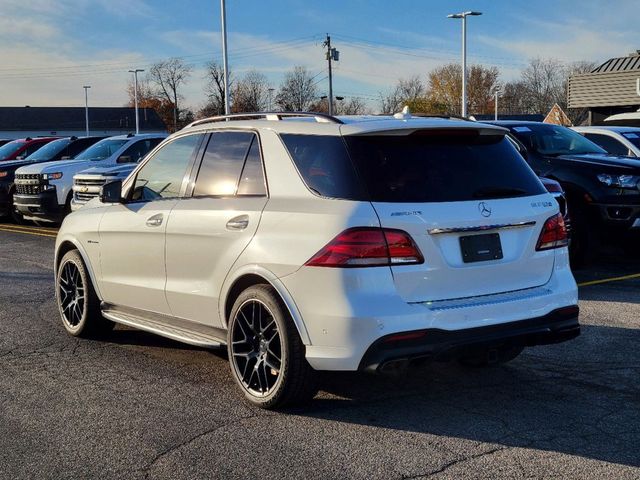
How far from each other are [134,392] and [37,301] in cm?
380

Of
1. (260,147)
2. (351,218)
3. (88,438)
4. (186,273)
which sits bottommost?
(88,438)

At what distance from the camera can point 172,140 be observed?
6.09 metres

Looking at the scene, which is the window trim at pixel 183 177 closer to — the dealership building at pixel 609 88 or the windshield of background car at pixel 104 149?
the windshield of background car at pixel 104 149

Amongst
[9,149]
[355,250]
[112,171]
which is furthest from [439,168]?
[9,149]

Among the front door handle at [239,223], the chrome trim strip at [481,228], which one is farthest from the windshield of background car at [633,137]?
the front door handle at [239,223]

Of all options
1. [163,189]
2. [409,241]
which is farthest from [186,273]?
[409,241]

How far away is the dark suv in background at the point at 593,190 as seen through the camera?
32.3ft

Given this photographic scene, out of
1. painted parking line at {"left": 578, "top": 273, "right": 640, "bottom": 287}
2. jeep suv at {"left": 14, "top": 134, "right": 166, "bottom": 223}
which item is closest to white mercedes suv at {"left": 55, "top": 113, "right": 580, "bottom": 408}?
painted parking line at {"left": 578, "top": 273, "right": 640, "bottom": 287}

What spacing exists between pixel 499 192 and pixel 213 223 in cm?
179

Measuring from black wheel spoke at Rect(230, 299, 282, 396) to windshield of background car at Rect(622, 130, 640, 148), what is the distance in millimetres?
9551

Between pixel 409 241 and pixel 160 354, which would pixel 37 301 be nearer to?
pixel 160 354

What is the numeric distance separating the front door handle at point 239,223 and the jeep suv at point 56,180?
10861 mm

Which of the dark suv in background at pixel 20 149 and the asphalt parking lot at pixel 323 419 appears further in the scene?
the dark suv in background at pixel 20 149

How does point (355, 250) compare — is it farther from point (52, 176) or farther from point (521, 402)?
point (52, 176)
